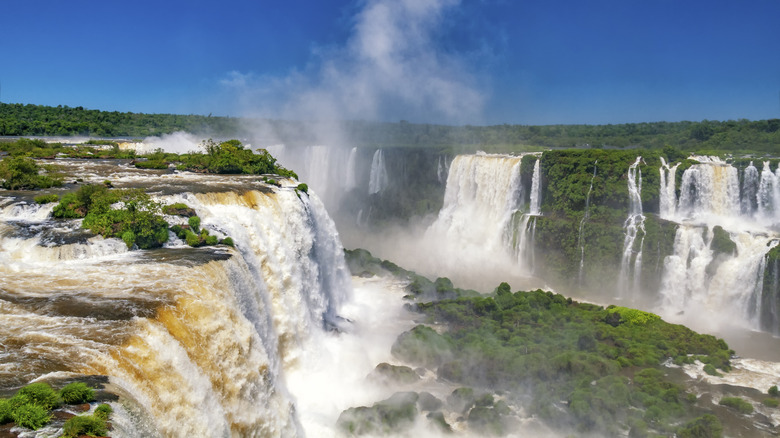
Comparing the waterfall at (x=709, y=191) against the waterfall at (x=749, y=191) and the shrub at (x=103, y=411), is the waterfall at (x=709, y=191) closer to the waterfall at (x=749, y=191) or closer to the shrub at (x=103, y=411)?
the waterfall at (x=749, y=191)

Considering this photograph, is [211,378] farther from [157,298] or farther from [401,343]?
[401,343]

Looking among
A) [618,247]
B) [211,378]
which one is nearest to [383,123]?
[618,247]

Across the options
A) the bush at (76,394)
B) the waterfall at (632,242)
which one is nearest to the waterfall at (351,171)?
the waterfall at (632,242)

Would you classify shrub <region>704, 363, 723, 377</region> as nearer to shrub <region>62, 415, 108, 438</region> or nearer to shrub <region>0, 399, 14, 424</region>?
shrub <region>62, 415, 108, 438</region>

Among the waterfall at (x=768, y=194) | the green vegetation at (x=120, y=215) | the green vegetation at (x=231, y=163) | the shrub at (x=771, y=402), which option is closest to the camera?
the green vegetation at (x=120, y=215)

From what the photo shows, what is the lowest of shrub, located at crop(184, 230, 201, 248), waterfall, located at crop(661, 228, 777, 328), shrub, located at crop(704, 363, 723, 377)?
shrub, located at crop(704, 363, 723, 377)

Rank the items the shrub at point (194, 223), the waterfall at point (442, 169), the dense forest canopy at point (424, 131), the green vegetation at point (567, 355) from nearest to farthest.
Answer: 1. the shrub at point (194, 223)
2. the green vegetation at point (567, 355)
3. the waterfall at point (442, 169)
4. the dense forest canopy at point (424, 131)

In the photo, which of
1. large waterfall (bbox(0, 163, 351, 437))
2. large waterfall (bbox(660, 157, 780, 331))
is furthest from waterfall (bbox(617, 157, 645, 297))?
large waterfall (bbox(0, 163, 351, 437))
